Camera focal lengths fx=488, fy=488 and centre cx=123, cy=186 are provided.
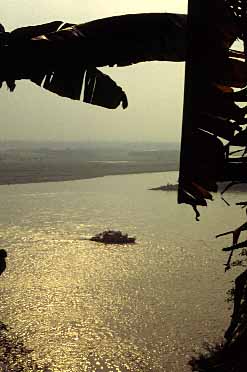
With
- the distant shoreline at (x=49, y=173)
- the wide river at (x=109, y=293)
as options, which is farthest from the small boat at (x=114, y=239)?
the distant shoreline at (x=49, y=173)

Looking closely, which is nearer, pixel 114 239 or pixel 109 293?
pixel 109 293

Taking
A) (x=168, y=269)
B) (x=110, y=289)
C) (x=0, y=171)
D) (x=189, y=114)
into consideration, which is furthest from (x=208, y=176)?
(x=0, y=171)

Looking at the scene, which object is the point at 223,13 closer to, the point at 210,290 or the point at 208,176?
the point at 208,176

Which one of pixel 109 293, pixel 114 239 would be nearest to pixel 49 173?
pixel 114 239

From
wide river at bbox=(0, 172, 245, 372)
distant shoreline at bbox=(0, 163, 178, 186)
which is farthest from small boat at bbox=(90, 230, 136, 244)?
distant shoreline at bbox=(0, 163, 178, 186)

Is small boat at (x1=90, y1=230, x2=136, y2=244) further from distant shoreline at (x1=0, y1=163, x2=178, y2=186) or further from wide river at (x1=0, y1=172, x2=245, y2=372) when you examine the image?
distant shoreline at (x1=0, y1=163, x2=178, y2=186)

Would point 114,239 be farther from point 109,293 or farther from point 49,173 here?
point 49,173

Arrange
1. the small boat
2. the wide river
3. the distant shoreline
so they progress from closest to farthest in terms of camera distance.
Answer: the wide river, the small boat, the distant shoreline

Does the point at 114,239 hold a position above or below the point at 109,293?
below
